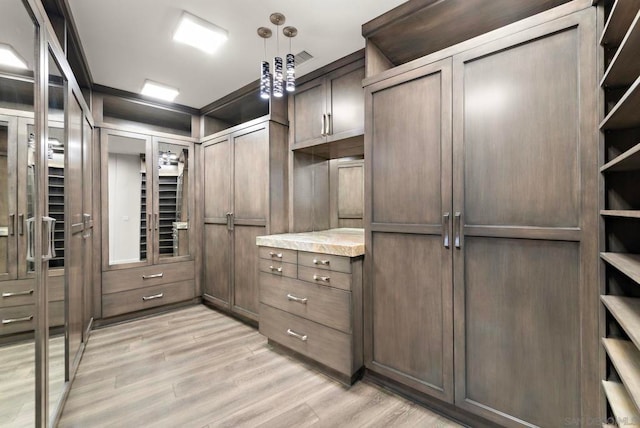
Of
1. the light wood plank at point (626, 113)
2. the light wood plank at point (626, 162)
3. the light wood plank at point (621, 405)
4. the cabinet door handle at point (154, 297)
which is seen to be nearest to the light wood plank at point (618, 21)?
the light wood plank at point (626, 113)

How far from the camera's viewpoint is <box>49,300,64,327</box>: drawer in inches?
58.4

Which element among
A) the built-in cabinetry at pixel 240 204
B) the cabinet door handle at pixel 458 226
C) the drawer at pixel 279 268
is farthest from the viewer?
the built-in cabinetry at pixel 240 204

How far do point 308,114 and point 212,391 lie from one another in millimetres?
2320

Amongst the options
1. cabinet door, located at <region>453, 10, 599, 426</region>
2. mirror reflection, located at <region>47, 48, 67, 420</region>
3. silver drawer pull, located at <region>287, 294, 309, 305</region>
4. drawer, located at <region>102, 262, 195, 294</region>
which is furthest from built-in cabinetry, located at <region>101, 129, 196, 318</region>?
cabinet door, located at <region>453, 10, 599, 426</region>

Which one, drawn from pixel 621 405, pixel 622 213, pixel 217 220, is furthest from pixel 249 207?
pixel 621 405

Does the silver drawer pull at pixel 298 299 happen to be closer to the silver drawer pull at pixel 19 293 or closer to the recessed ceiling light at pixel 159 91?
the silver drawer pull at pixel 19 293

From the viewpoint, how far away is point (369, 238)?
78.2 inches

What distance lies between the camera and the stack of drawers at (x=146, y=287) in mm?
3008

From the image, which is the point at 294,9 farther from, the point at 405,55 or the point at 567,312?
the point at 567,312

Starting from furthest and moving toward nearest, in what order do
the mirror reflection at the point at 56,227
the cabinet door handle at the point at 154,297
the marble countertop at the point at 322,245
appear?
the cabinet door handle at the point at 154,297 → the marble countertop at the point at 322,245 → the mirror reflection at the point at 56,227

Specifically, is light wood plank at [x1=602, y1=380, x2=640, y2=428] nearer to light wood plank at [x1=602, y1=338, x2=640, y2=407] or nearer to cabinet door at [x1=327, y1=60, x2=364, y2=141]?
light wood plank at [x1=602, y1=338, x2=640, y2=407]

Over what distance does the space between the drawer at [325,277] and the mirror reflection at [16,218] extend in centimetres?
147

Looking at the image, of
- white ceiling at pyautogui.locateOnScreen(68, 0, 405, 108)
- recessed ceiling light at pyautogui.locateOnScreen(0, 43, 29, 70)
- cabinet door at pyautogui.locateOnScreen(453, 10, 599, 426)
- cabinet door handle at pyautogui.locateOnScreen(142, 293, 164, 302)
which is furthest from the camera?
cabinet door handle at pyautogui.locateOnScreen(142, 293, 164, 302)

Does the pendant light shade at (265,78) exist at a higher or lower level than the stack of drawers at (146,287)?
higher
